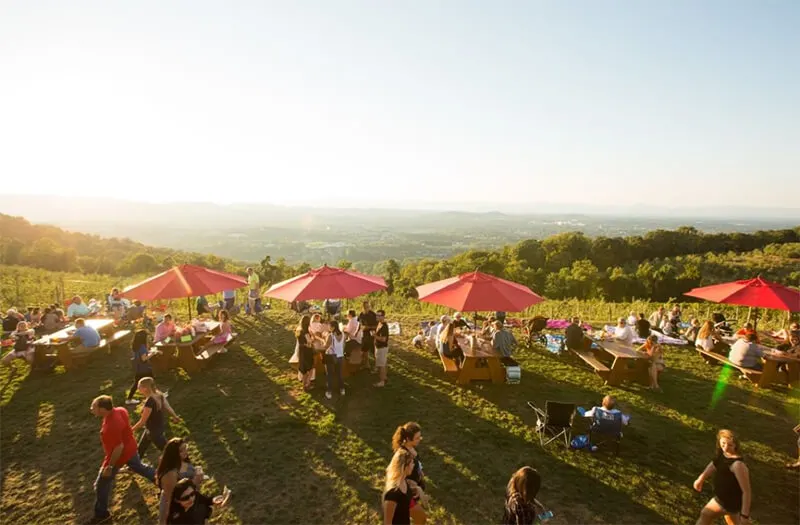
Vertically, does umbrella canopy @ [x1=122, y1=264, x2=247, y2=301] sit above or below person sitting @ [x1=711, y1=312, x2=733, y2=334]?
above

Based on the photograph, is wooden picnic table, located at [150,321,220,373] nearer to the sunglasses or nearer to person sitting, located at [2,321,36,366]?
person sitting, located at [2,321,36,366]

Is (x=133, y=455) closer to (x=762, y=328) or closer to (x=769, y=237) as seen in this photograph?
(x=762, y=328)

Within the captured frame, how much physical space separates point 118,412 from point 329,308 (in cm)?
881

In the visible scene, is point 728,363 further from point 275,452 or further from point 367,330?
point 275,452

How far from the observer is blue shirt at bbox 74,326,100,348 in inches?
421

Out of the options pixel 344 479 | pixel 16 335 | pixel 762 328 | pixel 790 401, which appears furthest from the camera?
pixel 762 328

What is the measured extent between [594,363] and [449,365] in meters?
3.72

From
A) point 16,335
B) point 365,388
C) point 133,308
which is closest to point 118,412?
point 365,388

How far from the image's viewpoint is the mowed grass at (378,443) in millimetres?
5801

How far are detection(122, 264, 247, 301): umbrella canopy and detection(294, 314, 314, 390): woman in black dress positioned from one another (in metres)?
3.19

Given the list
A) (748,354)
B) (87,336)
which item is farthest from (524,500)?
(87,336)

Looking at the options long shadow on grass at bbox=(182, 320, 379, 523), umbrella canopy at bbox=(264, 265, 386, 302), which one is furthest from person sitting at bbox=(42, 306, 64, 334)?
umbrella canopy at bbox=(264, 265, 386, 302)

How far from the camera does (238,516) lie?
5.54m

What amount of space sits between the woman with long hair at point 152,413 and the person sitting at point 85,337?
6108 mm
